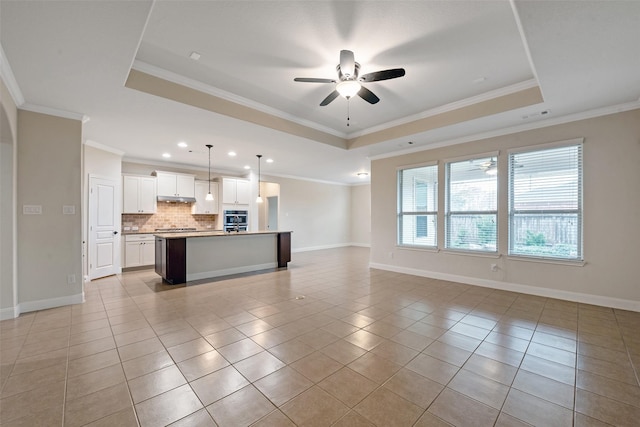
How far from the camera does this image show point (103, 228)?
5.54 metres

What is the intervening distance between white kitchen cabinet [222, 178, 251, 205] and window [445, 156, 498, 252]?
577cm

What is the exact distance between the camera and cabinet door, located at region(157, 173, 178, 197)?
686cm

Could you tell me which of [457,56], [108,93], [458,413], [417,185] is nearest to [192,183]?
[108,93]

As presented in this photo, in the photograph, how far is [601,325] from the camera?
3127mm

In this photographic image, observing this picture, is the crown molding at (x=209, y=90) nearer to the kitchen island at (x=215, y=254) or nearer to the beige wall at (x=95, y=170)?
the kitchen island at (x=215, y=254)

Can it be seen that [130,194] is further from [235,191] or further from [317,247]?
[317,247]

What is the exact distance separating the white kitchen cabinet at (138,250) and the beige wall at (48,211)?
2.46 meters

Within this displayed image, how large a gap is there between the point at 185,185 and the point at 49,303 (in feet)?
13.5

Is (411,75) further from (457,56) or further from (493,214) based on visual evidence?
(493,214)

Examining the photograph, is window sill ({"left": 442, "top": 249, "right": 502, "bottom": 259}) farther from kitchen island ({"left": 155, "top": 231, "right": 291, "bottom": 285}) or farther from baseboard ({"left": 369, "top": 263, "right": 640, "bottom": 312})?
kitchen island ({"left": 155, "top": 231, "right": 291, "bottom": 285})

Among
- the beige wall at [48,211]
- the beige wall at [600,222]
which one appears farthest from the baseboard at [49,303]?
the beige wall at [600,222]

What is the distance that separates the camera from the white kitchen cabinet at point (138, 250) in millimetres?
6230

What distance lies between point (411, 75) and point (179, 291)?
4.94 meters

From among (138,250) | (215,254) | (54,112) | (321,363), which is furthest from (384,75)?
(138,250)
